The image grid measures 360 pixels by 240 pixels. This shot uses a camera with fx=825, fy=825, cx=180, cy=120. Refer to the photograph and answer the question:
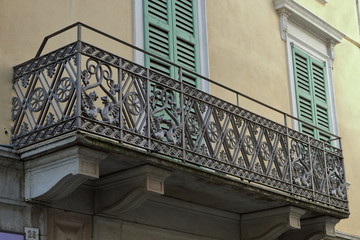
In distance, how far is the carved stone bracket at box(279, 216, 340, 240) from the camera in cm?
1118

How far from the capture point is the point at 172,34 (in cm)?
1068

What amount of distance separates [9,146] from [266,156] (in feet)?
11.3

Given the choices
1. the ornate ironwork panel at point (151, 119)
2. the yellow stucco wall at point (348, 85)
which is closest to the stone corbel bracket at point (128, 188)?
the ornate ironwork panel at point (151, 119)

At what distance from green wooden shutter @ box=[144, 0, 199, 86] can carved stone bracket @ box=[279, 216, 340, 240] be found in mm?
2516

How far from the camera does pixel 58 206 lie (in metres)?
8.50

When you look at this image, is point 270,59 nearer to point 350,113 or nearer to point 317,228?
point 350,113

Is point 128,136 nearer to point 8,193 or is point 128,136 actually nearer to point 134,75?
point 134,75

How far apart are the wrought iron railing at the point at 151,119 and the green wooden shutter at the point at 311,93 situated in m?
2.22

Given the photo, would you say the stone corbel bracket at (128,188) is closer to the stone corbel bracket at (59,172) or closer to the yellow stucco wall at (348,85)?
the stone corbel bracket at (59,172)

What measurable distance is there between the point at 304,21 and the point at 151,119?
5.73m

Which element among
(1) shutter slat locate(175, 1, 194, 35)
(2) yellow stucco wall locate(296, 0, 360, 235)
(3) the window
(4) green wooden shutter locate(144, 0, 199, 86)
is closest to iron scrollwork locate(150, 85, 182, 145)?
(4) green wooden shutter locate(144, 0, 199, 86)

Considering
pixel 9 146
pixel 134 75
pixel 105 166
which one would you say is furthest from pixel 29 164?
pixel 134 75

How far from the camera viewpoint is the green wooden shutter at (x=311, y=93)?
13.2 meters

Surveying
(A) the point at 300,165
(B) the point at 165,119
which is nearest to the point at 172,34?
(B) the point at 165,119
